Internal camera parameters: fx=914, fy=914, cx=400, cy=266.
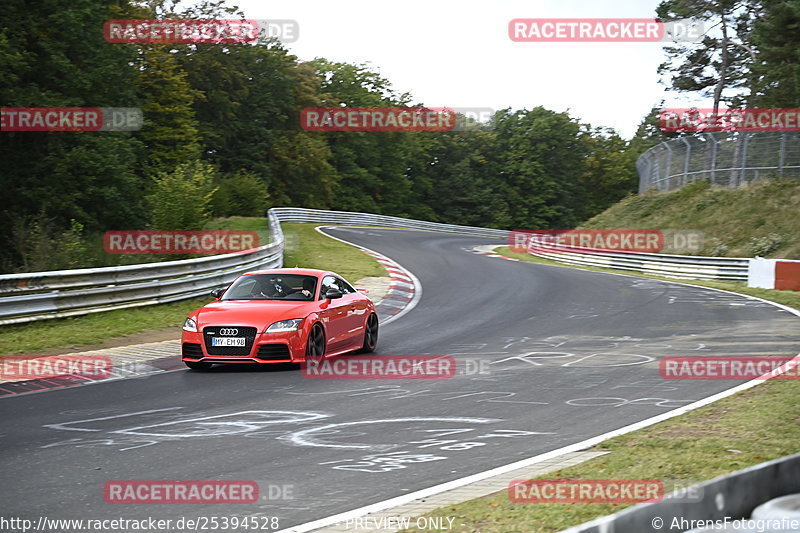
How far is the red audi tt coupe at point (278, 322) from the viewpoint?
40.8 feet

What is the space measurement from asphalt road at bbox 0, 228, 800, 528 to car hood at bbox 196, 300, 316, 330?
2.36ft

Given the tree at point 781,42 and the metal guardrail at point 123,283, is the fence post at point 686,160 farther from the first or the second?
the metal guardrail at point 123,283

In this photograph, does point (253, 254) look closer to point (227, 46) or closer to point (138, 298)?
point (138, 298)

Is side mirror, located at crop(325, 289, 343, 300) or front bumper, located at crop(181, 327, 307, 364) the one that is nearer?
front bumper, located at crop(181, 327, 307, 364)

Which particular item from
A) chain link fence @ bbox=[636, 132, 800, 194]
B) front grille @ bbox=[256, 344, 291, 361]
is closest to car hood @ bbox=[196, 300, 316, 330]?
front grille @ bbox=[256, 344, 291, 361]

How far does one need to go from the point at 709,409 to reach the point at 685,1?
Answer: 4812 centimetres

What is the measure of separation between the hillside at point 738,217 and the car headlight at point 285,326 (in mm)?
27513

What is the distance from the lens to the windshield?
13.7 meters

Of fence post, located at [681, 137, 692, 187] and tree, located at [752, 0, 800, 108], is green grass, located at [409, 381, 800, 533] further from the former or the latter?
fence post, located at [681, 137, 692, 187]

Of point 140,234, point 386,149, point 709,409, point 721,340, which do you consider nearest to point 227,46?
point 386,149

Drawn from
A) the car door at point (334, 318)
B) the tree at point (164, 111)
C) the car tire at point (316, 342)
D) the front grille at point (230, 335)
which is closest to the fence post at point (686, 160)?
the tree at point (164, 111)

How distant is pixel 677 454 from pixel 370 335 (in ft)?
26.3

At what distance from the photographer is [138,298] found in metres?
18.4

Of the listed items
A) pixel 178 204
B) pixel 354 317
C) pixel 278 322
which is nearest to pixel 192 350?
pixel 278 322
